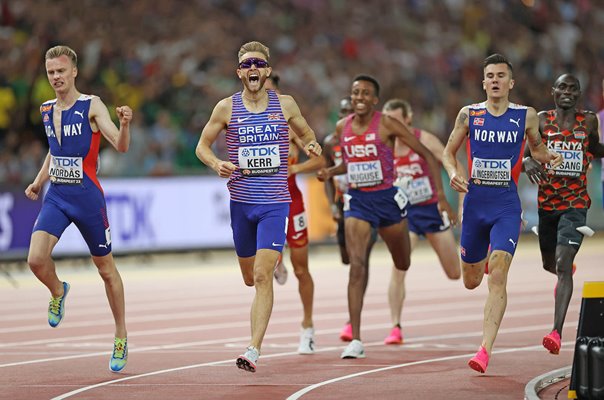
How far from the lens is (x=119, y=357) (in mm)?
10688

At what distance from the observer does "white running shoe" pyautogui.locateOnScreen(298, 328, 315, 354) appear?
39.8ft

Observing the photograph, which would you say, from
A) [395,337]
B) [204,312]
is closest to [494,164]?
[395,337]

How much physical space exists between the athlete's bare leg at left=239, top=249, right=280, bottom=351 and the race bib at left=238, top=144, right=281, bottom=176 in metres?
0.68

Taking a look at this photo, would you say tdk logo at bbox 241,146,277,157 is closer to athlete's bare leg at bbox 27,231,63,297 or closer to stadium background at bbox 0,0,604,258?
athlete's bare leg at bbox 27,231,63,297

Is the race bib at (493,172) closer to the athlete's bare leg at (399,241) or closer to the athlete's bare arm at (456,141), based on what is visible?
the athlete's bare arm at (456,141)

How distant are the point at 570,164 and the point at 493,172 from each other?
1.15 m

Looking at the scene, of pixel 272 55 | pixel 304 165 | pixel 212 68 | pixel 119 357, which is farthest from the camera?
pixel 272 55

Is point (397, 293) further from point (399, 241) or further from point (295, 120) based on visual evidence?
point (295, 120)

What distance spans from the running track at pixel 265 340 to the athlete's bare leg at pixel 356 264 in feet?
1.42

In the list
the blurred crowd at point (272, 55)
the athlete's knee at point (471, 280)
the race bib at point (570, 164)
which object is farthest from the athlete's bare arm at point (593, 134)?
the blurred crowd at point (272, 55)

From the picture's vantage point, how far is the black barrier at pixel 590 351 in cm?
837

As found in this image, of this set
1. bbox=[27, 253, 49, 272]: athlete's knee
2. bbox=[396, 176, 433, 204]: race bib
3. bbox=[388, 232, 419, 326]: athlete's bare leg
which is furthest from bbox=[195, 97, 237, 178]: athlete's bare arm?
bbox=[396, 176, 433, 204]: race bib

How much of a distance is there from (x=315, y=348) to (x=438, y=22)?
70.5 feet

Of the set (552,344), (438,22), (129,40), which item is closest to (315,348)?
(552,344)
